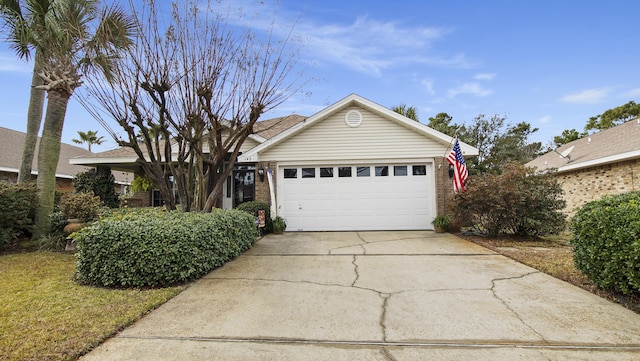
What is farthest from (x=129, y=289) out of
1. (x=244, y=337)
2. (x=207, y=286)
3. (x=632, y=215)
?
(x=632, y=215)

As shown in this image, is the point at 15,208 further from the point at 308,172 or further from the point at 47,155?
the point at 308,172

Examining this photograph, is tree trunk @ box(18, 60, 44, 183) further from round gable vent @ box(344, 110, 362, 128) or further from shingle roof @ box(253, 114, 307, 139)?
round gable vent @ box(344, 110, 362, 128)

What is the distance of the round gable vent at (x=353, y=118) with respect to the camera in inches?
418

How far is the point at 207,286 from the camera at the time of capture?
184 inches

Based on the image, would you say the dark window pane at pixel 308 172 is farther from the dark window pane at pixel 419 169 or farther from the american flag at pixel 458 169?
the american flag at pixel 458 169

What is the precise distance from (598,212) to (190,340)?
17.2 feet

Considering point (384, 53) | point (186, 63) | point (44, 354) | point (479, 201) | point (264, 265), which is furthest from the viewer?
point (384, 53)

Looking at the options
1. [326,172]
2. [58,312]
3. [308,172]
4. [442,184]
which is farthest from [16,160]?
[442,184]

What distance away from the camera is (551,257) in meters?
6.25

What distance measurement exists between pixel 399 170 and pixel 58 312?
919cm

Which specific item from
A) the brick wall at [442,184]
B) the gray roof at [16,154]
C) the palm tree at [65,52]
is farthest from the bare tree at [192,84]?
the gray roof at [16,154]

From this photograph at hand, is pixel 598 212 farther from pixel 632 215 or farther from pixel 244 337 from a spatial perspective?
pixel 244 337

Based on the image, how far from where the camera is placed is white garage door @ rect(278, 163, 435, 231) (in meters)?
10.3

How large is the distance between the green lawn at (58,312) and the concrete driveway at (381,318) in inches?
8.8
